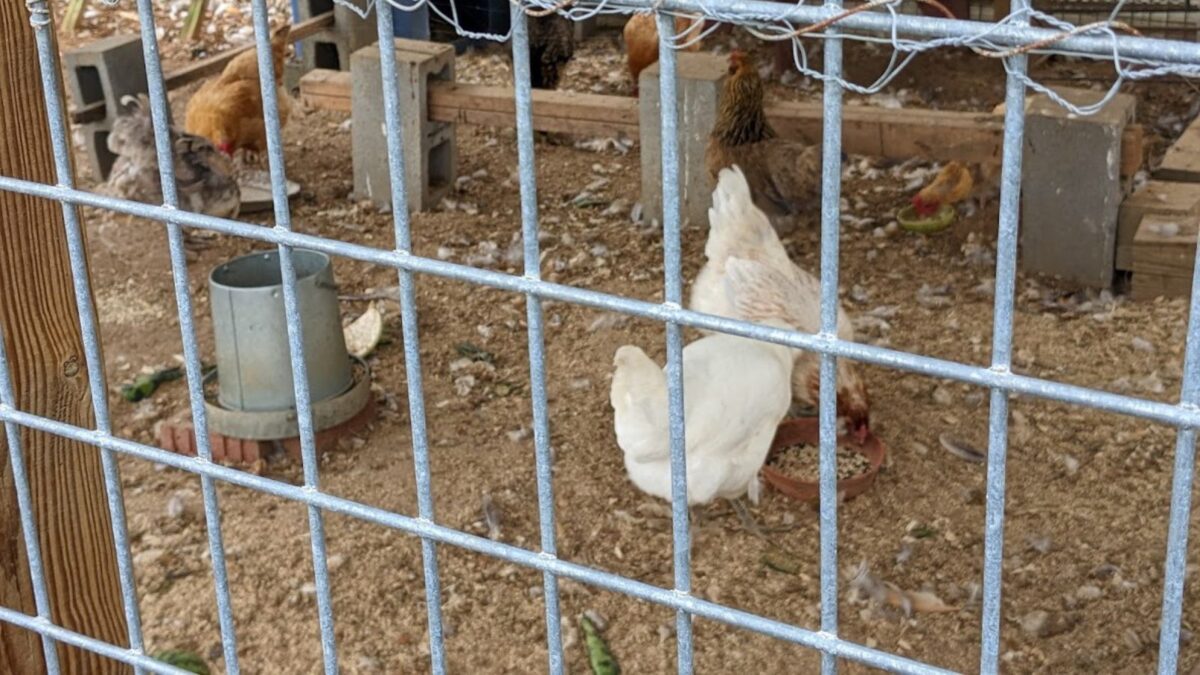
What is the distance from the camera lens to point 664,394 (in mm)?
3668

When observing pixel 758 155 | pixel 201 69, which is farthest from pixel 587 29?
pixel 758 155

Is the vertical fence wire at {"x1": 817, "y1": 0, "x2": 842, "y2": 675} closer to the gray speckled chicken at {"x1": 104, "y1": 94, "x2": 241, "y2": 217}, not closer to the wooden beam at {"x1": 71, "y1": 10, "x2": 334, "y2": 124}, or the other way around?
the gray speckled chicken at {"x1": 104, "y1": 94, "x2": 241, "y2": 217}

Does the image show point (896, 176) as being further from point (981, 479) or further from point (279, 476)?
point (279, 476)

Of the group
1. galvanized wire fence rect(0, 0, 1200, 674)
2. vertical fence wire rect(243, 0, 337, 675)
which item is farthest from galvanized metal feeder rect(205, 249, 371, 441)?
vertical fence wire rect(243, 0, 337, 675)

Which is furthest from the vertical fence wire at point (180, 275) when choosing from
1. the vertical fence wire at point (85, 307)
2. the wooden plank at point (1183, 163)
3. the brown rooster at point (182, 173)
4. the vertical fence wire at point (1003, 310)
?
the wooden plank at point (1183, 163)

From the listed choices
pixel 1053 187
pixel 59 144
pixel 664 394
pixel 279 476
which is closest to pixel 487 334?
pixel 279 476

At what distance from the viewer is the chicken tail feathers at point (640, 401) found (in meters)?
3.65

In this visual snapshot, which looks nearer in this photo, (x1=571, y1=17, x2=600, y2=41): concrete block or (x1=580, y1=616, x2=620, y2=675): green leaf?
(x1=580, y1=616, x2=620, y2=675): green leaf

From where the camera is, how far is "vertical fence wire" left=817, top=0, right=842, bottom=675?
1.23 meters

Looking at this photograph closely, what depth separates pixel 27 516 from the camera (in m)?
1.98

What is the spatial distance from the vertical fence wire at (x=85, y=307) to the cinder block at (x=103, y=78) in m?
4.78

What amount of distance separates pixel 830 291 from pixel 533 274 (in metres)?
0.31

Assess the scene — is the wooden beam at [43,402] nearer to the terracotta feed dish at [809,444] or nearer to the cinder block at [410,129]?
the terracotta feed dish at [809,444]

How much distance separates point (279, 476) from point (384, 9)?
2.95 metres
